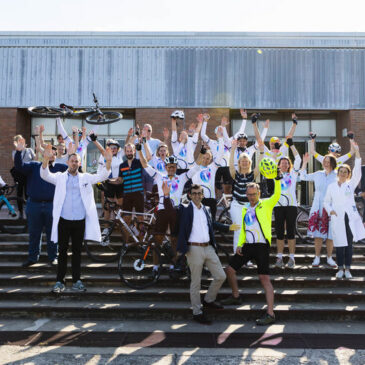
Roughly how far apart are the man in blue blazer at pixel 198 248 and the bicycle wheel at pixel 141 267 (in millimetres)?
1158

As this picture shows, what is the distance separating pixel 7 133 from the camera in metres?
15.5

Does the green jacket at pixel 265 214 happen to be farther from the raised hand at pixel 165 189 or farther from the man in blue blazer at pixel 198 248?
the raised hand at pixel 165 189

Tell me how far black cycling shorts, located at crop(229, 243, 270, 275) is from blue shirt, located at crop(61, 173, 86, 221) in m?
2.62

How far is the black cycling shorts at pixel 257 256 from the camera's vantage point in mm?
6027

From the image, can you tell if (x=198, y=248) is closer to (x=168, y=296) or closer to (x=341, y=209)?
(x=168, y=296)

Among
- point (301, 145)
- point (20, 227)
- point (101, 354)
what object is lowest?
point (101, 354)

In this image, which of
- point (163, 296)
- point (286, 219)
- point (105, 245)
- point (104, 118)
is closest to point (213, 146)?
point (286, 219)

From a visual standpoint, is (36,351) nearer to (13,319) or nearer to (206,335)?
(13,319)

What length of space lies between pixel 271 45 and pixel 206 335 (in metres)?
12.6

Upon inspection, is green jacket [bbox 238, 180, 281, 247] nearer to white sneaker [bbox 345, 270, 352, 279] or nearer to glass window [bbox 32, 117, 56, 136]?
white sneaker [bbox 345, 270, 352, 279]

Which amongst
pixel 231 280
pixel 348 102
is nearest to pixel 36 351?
pixel 231 280

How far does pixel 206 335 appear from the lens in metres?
5.62

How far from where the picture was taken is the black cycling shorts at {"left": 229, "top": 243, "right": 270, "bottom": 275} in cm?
603

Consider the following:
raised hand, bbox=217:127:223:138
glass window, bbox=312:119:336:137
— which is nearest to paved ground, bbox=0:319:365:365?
raised hand, bbox=217:127:223:138
